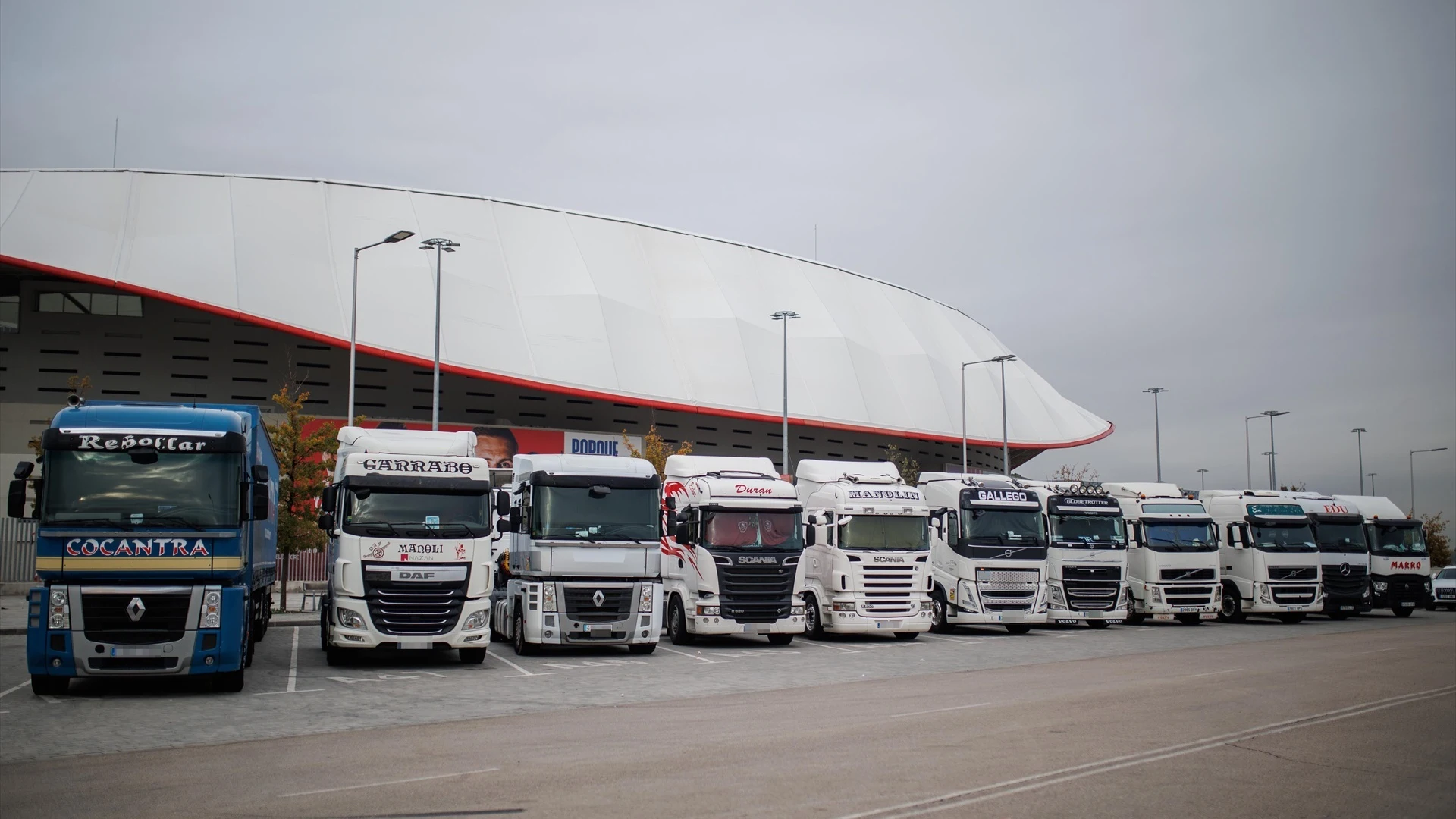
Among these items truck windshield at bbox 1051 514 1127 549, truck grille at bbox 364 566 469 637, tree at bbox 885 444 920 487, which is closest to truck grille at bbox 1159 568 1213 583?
truck windshield at bbox 1051 514 1127 549

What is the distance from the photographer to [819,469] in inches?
1061

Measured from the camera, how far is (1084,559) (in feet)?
91.2

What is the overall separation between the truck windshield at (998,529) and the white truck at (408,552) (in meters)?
11.9

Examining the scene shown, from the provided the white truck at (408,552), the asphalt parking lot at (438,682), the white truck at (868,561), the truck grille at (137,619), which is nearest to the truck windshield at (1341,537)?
the asphalt parking lot at (438,682)

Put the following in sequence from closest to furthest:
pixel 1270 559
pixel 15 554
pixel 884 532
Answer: pixel 884 532 → pixel 1270 559 → pixel 15 554

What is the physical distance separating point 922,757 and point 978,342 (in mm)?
69495

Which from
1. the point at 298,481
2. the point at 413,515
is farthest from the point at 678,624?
the point at 298,481

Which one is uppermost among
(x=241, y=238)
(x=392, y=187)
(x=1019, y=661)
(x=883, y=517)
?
(x=392, y=187)

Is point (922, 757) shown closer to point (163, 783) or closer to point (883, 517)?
point (163, 783)

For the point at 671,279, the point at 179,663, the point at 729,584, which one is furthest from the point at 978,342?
the point at 179,663

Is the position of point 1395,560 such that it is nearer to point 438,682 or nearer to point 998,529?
point 998,529

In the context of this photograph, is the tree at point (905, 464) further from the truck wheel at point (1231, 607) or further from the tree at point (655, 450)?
the truck wheel at point (1231, 607)

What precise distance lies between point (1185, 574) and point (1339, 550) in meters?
7.03

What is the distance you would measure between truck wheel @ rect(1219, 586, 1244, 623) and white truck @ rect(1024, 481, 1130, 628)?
510 cm
